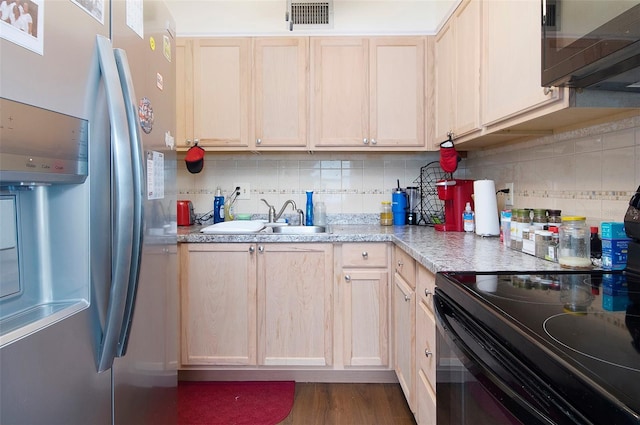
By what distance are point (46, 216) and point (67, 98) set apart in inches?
9.7

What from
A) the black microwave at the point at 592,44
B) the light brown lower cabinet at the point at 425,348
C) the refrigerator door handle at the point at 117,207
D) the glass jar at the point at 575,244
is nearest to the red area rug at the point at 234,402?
the light brown lower cabinet at the point at 425,348

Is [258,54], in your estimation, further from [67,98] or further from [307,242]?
[67,98]

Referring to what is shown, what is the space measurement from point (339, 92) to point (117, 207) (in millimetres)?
1917

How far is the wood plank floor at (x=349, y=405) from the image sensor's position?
1921 mm

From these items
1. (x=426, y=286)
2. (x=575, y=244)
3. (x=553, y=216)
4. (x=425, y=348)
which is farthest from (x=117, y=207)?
(x=553, y=216)

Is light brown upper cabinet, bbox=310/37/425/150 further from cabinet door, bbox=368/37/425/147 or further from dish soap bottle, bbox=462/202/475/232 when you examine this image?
dish soap bottle, bbox=462/202/475/232

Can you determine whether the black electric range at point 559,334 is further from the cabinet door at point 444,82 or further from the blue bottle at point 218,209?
the blue bottle at point 218,209

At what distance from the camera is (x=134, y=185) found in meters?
0.93

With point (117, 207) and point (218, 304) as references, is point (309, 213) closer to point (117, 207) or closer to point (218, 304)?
point (218, 304)

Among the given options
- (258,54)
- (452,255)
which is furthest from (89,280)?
(258,54)

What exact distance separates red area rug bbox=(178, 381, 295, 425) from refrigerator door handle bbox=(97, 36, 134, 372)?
123 centimetres

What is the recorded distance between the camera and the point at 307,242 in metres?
2.25

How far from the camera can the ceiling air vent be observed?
2.59 meters

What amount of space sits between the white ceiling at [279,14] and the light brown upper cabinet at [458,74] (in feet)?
1.71
